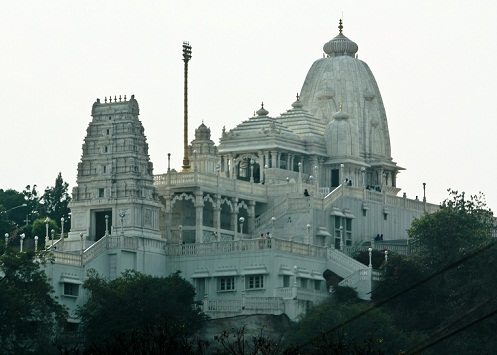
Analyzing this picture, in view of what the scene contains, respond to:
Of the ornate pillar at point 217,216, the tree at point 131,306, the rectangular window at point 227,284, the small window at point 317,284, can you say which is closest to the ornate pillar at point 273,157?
the ornate pillar at point 217,216

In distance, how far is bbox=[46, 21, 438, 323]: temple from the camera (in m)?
150

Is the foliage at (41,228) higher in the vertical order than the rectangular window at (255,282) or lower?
higher

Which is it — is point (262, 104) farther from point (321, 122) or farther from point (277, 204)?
point (277, 204)

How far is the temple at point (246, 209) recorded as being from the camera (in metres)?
150

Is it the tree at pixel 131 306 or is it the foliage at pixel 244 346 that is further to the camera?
the tree at pixel 131 306

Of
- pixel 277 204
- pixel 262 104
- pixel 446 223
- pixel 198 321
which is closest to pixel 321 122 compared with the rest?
pixel 262 104

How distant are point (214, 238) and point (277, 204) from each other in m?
6.72

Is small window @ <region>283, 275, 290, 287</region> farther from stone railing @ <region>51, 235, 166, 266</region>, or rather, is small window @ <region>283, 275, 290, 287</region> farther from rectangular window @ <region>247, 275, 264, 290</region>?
stone railing @ <region>51, 235, 166, 266</region>

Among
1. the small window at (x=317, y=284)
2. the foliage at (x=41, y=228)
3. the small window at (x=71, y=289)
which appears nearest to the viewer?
the small window at (x=71, y=289)

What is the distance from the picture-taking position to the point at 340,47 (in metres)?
192

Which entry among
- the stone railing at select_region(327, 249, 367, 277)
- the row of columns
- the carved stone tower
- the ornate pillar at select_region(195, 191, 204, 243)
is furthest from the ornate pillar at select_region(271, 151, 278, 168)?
the stone railing at select_region(327, 249, 367, 277)

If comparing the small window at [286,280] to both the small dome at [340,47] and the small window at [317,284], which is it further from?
the small dome at [340,47]

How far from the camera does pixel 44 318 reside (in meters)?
138

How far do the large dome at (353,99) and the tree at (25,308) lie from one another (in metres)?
48.6
